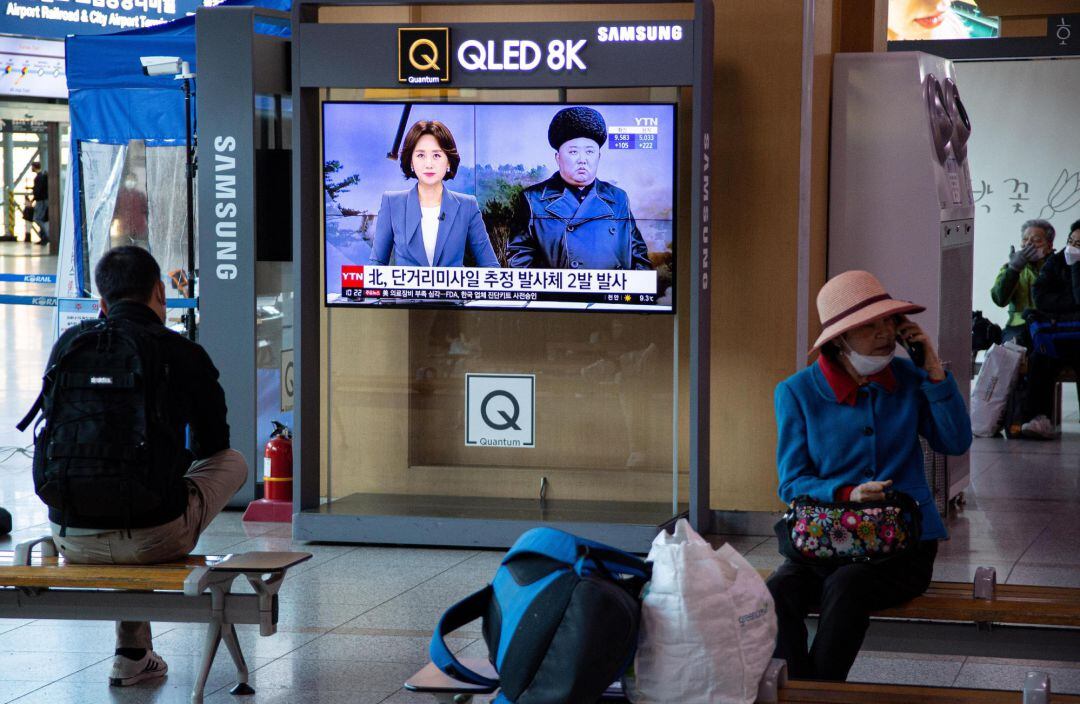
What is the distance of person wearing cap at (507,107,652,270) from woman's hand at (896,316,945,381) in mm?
2811

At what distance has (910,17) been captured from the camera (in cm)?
1645

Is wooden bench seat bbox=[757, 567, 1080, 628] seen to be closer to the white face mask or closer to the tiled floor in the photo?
the tiled floor

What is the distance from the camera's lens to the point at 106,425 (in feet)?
15.3

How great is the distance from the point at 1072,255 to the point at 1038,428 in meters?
1.36

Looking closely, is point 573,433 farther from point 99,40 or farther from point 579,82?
point 99,40

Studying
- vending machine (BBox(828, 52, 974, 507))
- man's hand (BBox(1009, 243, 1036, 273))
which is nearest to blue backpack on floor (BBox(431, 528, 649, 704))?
vending machine (BBox(828, 52, 974, 507))

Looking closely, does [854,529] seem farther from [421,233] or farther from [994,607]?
[421,233]

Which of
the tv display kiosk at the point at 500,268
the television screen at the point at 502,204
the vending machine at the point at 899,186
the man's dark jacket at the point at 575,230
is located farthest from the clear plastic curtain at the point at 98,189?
the vending machine at the point at 899,186

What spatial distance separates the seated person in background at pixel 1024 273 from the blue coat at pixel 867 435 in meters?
7.69

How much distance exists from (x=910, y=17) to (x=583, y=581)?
14.6 metres

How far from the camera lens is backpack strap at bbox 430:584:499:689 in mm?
3387

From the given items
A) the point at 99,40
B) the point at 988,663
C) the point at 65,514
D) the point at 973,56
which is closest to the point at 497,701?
the point at 65,514

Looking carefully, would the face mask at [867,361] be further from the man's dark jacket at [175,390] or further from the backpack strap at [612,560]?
the man's dark jacket at [175,390]

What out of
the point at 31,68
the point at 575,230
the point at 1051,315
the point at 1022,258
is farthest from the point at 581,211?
the point at 31,68
